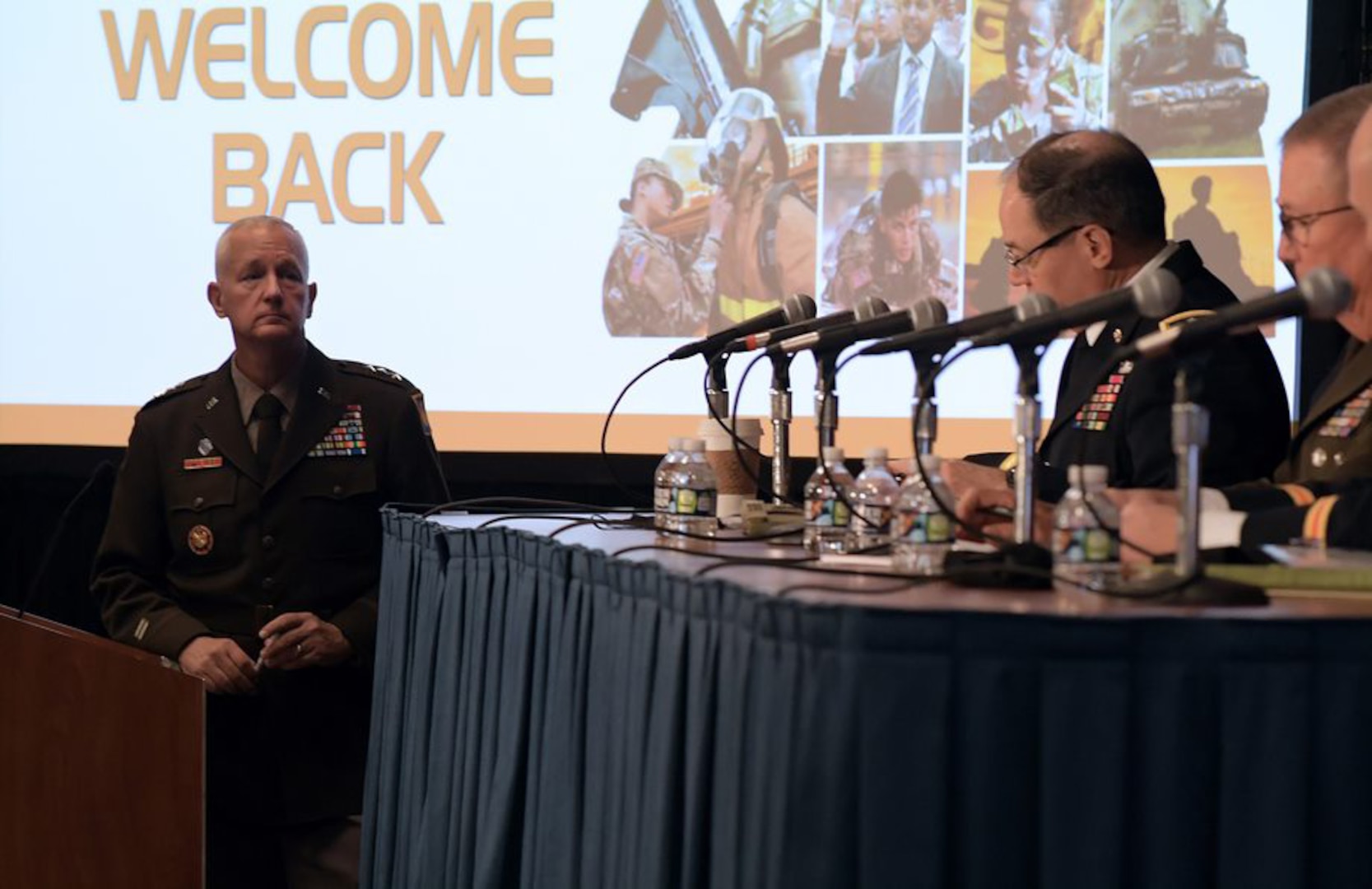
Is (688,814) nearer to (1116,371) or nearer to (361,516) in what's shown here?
(1116,371)

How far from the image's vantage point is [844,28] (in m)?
4.62

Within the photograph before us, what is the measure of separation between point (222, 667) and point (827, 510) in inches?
59.3

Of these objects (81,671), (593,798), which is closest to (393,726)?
(81,671)

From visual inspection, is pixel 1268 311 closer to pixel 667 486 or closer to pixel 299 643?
pixel 667 486

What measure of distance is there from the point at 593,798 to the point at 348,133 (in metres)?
3.25

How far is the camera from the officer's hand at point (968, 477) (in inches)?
100

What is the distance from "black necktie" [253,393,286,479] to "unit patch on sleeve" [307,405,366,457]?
0.10 m

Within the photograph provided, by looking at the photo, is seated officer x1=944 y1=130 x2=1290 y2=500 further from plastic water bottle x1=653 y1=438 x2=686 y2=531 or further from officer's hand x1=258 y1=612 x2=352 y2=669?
officer's hand x1=258 y1=612 x2=352 y2=669

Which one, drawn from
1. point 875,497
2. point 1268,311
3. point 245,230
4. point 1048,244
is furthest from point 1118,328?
point 245,230

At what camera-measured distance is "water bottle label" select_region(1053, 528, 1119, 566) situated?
1.83 metres

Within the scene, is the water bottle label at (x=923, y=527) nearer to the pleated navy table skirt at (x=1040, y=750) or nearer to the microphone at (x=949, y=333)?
the microphone at (x=949, y=333)

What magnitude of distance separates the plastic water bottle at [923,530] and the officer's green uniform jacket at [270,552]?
1702 millimetres

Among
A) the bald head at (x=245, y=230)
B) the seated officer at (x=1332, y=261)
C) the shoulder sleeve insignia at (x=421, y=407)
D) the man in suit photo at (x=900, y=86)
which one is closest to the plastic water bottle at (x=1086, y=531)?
the seated officer at (x=1332, y=261)

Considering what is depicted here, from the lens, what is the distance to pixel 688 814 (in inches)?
72.9
